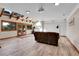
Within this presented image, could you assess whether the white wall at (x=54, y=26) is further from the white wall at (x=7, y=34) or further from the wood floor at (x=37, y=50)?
the wood floor at (x=37, y=50)

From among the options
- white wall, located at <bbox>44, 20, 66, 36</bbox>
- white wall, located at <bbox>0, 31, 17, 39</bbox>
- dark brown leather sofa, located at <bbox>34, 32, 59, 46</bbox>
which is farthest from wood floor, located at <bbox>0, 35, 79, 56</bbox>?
white wall, located at <bbox>44, 20, 66, 36</bbox>

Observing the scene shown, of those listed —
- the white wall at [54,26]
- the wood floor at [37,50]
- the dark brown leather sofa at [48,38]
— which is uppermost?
the white wall at [54,26]

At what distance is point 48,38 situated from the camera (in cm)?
744

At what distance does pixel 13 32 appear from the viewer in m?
11.2

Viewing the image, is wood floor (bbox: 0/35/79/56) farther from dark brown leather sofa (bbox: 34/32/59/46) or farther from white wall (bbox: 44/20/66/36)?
white wall (bbox: 44/20/66/36)

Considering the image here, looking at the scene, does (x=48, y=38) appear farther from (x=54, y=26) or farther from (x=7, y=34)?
(x=54, y=26)

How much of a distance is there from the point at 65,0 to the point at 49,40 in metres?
4.16

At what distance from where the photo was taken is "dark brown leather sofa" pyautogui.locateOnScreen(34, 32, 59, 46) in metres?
6.97

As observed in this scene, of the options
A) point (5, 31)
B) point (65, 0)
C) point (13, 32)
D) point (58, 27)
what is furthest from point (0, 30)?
point (65, 0)

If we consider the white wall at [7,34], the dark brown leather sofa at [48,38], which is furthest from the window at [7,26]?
the dark brown leather sofa at [48,38]

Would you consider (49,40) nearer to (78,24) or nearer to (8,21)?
(78,24)

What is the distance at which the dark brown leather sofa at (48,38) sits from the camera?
6970 millimetres

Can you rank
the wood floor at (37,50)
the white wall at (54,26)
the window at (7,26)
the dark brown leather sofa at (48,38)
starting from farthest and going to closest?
1. the white wall at (54,26)
2. the window at (7,26)
3. the dark brown leather sofa at (48,38)
4. the wood floor at (37,50)

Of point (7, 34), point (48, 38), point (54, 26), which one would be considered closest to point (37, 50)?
point (48, 38)
